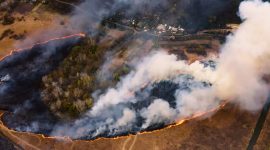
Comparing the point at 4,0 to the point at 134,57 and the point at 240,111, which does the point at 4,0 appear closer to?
the point at 134,57

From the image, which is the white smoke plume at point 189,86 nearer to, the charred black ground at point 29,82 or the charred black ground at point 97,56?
the charred black ground at point 97,56

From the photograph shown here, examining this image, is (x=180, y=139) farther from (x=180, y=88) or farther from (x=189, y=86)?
(x=189, y=86)

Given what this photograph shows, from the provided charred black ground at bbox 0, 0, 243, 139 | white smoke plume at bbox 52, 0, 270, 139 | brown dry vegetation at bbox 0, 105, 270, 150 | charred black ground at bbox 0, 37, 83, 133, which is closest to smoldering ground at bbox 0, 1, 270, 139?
white smoke plume at bbox 52, 0, 270, 139

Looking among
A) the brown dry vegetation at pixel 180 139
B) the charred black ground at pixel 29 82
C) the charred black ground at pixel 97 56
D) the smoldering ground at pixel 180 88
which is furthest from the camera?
→ the charred black ground at pixel 97 56

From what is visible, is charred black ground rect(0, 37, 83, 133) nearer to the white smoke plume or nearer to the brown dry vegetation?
the brown dry vegetation

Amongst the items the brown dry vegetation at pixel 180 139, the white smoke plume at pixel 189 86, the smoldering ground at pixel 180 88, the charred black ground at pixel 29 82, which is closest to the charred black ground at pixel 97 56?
the charred black ground at pixel 29 82

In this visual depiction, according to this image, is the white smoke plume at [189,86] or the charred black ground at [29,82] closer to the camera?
the white smoke plume at [189,86]

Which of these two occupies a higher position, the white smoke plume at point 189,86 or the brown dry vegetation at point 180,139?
the white smoke plume at point 189,86
